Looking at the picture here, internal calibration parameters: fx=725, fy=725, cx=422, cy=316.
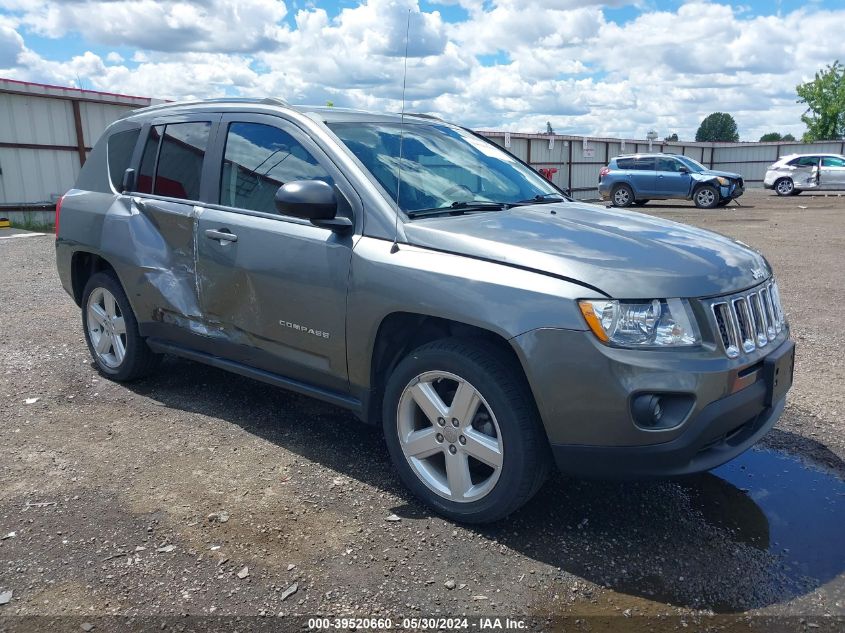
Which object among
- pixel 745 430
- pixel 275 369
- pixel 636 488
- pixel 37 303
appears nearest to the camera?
pixel 745 430

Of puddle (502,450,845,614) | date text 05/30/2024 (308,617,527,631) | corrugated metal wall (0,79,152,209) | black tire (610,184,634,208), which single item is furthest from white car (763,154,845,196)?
date text 05/30/2024 (308,617,527,631)

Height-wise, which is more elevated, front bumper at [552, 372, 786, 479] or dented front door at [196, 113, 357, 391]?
dented front door at [196, 113, 357, 391]

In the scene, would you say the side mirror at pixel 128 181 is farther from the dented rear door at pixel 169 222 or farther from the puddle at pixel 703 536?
the puddle at pixel 703 536

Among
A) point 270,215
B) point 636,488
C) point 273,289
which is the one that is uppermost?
point 270,215

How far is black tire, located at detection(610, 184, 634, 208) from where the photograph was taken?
2331 cm

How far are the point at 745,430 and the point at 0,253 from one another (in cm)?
1166

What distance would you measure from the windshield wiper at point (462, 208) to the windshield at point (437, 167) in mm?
13

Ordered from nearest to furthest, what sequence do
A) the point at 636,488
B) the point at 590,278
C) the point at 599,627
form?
1. the point at 599,627
2. the point at 590,278
3. the point at 636,488

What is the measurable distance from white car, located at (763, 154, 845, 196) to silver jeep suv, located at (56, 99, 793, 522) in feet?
91.4

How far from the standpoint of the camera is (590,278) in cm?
279

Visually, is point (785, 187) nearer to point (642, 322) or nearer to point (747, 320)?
point (747, 320)

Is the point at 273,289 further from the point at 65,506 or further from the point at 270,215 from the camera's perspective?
the point at 65,506

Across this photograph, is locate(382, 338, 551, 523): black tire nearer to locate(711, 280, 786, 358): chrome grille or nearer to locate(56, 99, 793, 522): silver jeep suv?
locate(56, 99, 793, 522): silver jeep suv

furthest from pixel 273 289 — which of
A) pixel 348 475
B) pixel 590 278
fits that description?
pixel 590 278
